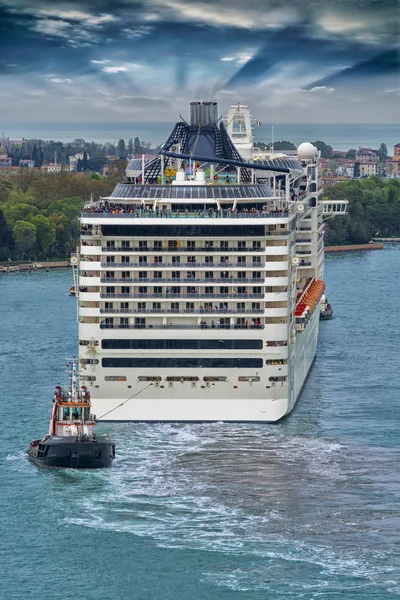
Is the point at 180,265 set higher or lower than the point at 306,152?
lower

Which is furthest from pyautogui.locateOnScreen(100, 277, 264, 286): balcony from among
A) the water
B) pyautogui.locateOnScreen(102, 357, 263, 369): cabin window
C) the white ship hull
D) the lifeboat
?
the lifeboat

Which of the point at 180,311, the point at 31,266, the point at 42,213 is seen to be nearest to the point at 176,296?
the point at 180,311

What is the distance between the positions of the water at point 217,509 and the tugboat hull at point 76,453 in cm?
35

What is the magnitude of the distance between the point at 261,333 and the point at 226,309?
49.4 inches

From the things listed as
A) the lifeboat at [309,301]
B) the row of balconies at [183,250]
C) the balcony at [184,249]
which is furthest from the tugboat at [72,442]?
the lifeboat at [309,301]

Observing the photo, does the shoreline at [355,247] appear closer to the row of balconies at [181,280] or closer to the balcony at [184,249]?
the balcony at [184,249]

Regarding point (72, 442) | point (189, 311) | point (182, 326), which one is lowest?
point (72, 442)

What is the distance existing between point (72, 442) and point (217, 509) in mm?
5555

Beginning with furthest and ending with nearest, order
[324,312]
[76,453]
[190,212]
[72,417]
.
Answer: [324,312] < [190,212] < [72,417] < [76,453]

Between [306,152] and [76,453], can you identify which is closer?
[76,453]

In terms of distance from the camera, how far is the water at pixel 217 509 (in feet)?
121

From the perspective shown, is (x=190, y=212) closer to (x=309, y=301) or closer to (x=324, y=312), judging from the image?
(x=309, y=301)

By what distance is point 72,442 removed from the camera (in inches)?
1783

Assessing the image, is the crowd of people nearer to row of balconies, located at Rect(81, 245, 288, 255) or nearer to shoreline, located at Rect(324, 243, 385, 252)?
row of balconies, located at Rect(81, 245, 288, 255)
